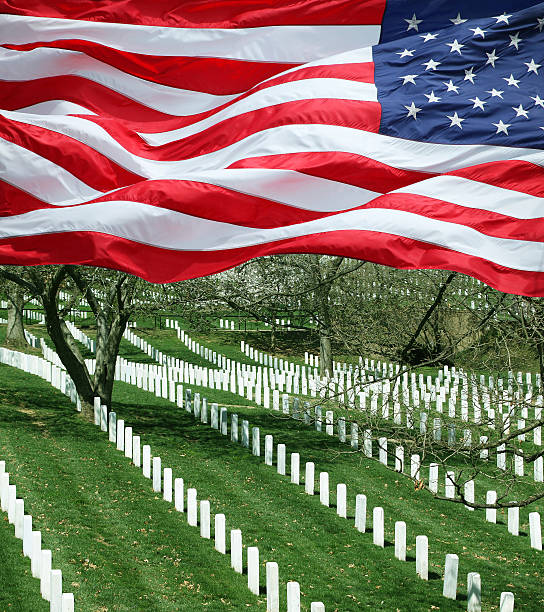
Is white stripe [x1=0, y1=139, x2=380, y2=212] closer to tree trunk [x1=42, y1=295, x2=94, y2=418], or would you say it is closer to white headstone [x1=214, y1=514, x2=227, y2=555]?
white headstone [x1=214, y1=514, x2=227, y2=555]

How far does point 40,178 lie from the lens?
263 inches

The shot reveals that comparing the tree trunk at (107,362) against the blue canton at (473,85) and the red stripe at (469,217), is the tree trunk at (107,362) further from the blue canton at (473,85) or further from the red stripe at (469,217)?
the red stripe at (469,217)

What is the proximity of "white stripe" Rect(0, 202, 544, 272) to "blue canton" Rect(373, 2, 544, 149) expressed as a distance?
0.77 meters

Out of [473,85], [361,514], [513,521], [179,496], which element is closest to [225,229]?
[473,85]

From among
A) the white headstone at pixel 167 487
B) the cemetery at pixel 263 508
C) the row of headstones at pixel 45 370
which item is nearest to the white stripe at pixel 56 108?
the cemetery at pixel 263 508

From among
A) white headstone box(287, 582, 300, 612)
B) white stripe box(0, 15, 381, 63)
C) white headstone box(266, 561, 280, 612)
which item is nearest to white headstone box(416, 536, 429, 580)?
white headstone box(266, 561, 280, 612)

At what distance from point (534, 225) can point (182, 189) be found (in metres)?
2.43

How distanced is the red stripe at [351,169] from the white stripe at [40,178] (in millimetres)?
1404

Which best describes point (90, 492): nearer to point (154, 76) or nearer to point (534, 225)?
point (154, 76)

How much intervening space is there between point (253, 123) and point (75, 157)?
4.54ft

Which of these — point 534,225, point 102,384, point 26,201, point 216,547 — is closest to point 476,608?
point 216,547

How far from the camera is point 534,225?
5.78 m

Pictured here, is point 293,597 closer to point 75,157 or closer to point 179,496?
point 179,496

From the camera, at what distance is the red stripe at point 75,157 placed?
6.65m
